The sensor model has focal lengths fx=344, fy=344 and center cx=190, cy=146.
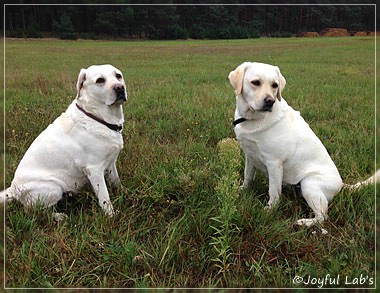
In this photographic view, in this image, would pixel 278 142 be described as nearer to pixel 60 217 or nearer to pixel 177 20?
pixel 177 20

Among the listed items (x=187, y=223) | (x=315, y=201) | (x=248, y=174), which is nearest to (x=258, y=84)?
(x=248, y=174)

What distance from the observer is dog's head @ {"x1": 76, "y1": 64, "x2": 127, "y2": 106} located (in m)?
3.26

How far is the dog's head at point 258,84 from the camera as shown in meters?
3.13

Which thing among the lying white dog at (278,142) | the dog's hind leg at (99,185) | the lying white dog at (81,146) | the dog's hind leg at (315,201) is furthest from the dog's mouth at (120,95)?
the dog's hind leg at (315,201)

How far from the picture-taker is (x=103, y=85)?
328cm

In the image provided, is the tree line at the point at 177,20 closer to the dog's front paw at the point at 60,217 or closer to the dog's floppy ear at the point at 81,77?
the dog's floppy ear at the point at 81,77

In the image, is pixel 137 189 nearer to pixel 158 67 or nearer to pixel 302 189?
pixel 302 189

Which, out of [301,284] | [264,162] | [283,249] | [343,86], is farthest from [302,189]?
[343,86]

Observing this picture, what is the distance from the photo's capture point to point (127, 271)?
2562 mm

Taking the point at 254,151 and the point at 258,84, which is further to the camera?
the point at 254,151

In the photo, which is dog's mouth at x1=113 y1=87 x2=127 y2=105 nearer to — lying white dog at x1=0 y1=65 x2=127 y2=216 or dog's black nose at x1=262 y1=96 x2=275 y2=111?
lying white dog at x1=0 y1=65 x2=127 y2=216

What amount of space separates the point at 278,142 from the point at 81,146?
1.92 m

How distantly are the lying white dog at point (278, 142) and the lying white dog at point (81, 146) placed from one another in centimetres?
120

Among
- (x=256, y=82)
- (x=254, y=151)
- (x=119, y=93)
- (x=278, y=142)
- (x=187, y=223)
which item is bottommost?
(x=187, y=223)
